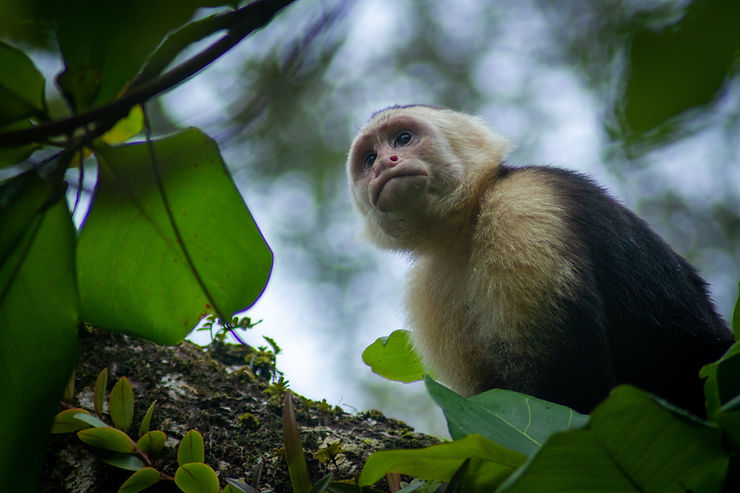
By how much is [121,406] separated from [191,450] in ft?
1.15

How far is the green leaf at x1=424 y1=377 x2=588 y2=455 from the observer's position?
1591 millimetres

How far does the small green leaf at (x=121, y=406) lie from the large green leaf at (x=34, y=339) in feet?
2.79

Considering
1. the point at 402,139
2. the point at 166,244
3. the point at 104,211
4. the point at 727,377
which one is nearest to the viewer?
the point at 727,377

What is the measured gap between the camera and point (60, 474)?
2305 millimetres

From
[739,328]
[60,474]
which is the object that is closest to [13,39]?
[739,328]

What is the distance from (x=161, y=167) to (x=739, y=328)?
5.29 feet

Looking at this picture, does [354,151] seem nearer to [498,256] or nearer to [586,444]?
[498,256]

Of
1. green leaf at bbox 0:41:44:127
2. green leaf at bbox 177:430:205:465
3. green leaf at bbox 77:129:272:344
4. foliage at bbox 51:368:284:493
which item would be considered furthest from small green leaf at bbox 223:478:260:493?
green leaf at bbox 0:41:44:127

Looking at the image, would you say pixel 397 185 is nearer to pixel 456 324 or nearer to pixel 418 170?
pixel 418 170

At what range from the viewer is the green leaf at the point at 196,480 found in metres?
2.13

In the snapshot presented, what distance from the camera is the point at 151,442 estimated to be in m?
2.34

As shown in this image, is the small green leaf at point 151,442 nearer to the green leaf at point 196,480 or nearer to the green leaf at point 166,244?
the green leaf at point 196,480

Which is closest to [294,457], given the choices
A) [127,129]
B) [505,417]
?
[505,417]

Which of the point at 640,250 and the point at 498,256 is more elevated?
the point at 640,250
